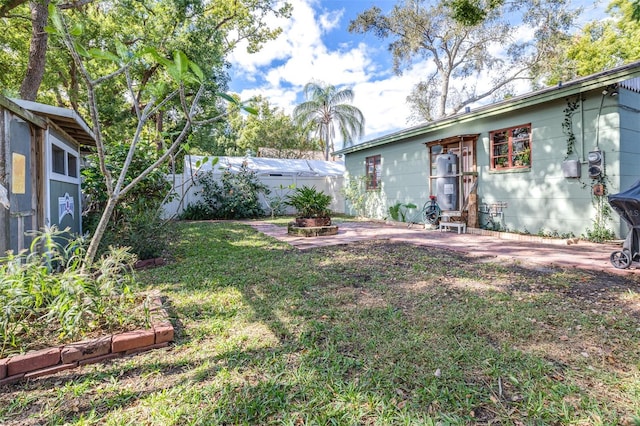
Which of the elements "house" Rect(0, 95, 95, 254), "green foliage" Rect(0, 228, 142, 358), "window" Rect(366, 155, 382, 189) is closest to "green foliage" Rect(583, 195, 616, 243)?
"window" Rect(366, 155, 382, 189)

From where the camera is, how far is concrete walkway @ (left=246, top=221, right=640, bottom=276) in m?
4.34

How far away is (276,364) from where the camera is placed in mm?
2029

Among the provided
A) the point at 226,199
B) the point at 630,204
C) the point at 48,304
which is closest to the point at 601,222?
the point at 630,204

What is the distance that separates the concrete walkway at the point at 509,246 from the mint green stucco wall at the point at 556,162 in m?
0.58

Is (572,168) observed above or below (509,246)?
above

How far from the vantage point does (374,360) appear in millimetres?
2047

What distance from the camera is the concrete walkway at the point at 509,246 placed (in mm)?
4344

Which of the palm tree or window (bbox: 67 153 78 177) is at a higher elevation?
the palm tree

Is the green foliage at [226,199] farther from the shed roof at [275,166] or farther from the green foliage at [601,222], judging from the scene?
the green foliage at [601,222]

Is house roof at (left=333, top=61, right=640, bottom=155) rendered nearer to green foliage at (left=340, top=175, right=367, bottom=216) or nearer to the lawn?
green foliage at (left=340, top=175, right=367, bottom=216)

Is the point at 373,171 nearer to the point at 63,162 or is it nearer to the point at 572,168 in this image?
the point at 572,168

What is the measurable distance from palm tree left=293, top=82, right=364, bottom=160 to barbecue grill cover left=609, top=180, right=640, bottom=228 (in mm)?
20900

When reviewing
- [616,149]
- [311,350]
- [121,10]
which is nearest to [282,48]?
[121,10]

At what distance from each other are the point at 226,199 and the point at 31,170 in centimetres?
889
